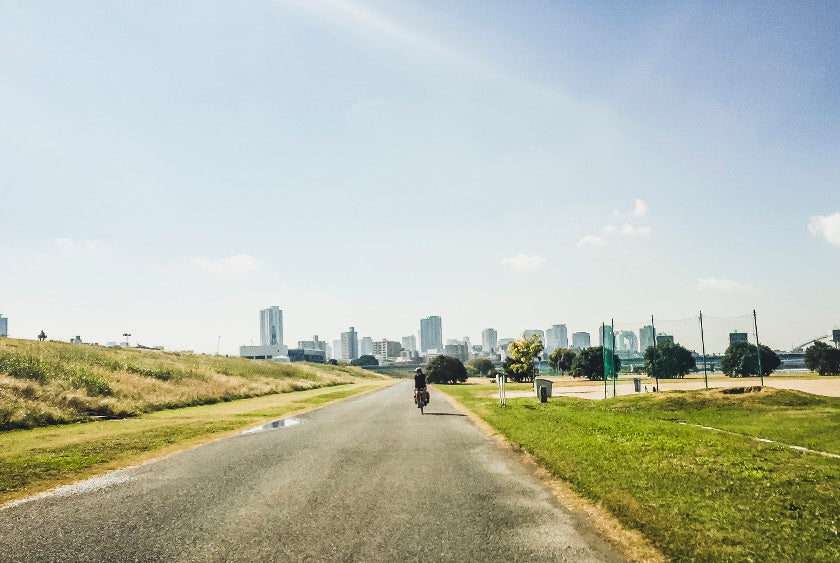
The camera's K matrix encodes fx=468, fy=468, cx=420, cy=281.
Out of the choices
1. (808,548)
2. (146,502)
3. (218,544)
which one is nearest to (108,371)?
(146,502)

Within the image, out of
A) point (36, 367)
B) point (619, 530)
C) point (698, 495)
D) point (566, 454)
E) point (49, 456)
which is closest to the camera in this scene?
point (619, 530)

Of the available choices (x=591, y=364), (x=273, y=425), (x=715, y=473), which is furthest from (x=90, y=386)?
(x=591, y=364)

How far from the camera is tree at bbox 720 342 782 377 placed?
69250 mm

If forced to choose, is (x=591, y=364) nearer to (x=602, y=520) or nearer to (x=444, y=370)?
(x=444, y=370)

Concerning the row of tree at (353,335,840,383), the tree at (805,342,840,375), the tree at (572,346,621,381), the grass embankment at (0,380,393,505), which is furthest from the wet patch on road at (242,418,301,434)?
the tree at (805,342,840,375)

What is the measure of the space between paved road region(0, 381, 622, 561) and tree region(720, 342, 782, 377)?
7014 centimetres

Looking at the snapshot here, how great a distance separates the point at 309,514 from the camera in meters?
8.29

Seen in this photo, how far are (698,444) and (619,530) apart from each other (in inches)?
297

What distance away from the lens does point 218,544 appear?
6941 millimetres

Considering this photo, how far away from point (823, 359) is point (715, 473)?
81194mm

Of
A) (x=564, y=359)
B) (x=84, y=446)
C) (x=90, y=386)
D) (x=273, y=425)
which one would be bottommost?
(x=564, y=359)

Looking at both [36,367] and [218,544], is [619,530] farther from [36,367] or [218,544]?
[36,367]

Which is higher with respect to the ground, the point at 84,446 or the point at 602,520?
the point at 602,520

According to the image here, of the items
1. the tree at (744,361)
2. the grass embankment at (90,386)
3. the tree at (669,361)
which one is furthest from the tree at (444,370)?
the tree at (744,361)
